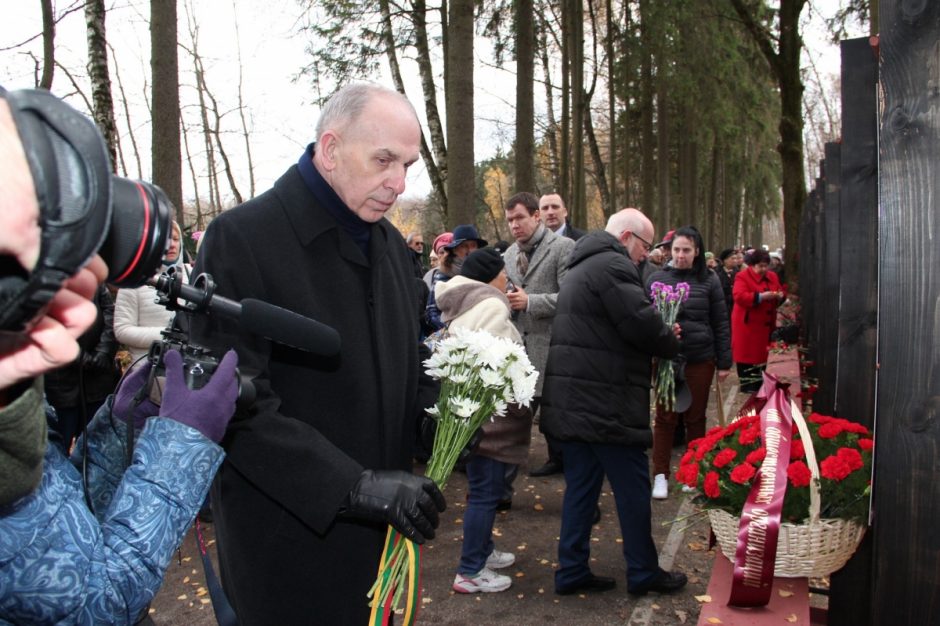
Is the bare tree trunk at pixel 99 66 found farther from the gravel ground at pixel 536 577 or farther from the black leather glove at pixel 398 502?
the black leather glove at pixel 398 502

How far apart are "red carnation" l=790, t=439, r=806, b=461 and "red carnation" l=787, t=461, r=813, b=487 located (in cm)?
10

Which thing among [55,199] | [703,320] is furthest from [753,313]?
[55,199]

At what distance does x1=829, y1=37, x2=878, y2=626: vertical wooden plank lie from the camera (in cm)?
306

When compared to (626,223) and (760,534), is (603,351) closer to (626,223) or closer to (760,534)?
(626,223)

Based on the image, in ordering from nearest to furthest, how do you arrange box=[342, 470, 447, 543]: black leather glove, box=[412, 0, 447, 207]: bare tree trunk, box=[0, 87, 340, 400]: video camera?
1. box=[0, 87, 340, 400]: video camera
2. box=[342, 470, 447, 543]: black leather glove
3. box=[412, 0, 447, 207]: bare tree trunk

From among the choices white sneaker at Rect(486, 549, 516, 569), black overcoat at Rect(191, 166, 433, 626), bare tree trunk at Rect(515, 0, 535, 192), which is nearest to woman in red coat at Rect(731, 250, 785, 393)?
bare tree trunk at Rect(515, 0, 535, 192)

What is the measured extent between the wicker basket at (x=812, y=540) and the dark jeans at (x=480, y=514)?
2116mm

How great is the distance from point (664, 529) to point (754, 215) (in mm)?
38407

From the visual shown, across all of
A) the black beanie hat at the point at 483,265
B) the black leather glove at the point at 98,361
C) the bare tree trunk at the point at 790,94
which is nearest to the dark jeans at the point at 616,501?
the black beanie hat at the point at 483,265

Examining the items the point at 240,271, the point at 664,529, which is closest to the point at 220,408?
the point at 240,271

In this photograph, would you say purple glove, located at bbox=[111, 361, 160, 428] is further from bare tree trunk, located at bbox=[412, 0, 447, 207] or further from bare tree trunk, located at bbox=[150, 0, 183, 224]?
bare tree trunk, located at bbox=[412, 0, 447, 207]

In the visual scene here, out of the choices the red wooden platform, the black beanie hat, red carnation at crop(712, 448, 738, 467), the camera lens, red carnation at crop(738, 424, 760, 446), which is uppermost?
the black beanie hat

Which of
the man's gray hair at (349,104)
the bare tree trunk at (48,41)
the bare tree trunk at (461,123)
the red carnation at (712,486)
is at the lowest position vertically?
the red carnation at (712,486)

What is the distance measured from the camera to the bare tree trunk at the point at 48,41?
11281mm
